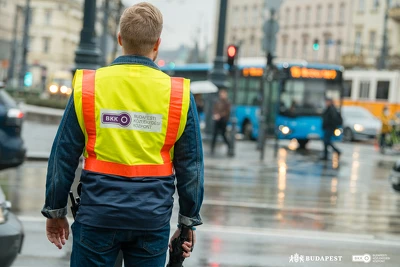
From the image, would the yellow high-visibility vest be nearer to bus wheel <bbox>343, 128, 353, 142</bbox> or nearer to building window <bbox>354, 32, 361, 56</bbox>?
bus wheel <bbox>343, 128, 353, 142</bbox>

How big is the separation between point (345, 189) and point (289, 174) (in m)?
3.11

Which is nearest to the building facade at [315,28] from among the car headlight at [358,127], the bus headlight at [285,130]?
the car headlight at [358,127]

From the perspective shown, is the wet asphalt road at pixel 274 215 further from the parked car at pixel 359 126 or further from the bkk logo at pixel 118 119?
the parked car at pixel 359 126

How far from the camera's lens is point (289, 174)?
20.7 meters

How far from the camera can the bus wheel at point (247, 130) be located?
116 ft

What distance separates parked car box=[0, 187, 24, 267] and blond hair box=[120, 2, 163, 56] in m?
2.92

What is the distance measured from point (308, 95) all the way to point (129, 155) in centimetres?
3003

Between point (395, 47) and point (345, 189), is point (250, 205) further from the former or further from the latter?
point (395, 47)

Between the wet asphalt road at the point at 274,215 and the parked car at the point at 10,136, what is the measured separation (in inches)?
15.6

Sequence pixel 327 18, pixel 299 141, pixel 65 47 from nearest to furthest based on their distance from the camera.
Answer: pixel 299 141
pixel 327 18
pixel 65 47

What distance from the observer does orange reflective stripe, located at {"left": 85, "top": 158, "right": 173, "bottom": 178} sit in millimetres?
3799

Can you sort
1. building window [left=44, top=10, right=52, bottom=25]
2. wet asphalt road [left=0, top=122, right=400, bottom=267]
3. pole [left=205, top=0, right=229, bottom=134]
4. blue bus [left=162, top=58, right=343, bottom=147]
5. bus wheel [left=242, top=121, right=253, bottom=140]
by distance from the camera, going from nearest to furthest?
wet asphalt road [left=0, top=122, right=400, bottom=267] → pole [left=205, top=0, right=229, bottom=134] → blue bus [left=162, top=58, right=343, bottom=147] → bus wheel [left=242, top=121, right=253, bottom=140] → building window [left=44, top=10, right=52, bottom=25]

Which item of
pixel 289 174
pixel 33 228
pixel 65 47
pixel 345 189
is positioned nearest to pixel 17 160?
pixel 33 228

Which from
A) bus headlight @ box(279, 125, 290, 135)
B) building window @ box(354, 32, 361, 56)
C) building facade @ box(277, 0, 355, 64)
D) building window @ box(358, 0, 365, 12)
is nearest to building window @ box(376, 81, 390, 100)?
bus headlight @ box(279, 125, 290, 135)
